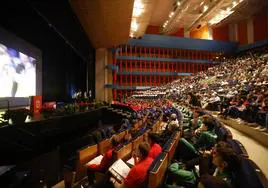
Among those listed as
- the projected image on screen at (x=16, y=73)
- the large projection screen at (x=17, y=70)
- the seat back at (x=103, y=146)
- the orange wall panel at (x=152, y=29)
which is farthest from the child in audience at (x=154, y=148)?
the orange wall panel at (x=152, y=29)

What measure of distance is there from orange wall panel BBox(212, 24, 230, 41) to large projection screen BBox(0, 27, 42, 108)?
21.9 m

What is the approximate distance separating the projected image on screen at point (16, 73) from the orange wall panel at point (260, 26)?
19331 mm

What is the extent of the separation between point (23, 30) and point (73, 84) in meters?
5.27

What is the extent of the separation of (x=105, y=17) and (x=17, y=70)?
3.24m

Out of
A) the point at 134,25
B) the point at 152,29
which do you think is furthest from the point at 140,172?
the point at 152,29

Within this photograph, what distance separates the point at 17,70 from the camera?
5.93 meters

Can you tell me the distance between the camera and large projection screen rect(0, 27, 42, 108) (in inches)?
207

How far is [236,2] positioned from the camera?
15.0 m

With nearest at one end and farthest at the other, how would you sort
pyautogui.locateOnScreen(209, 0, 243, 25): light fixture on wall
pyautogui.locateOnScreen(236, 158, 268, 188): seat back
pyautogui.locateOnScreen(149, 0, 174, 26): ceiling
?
pyautogui.locateOnScreen(236, 158, 268, 188): seat back < pyautogui.locateOnScreen(209, 0, 243, 25): light fixture on wall < pyautogui.locateOnScreen(149, 0, 174, 26): ceiling

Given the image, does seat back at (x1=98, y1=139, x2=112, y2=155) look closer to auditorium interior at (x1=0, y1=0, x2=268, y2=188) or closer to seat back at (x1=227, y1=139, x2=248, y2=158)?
auditorium interior at (x1=0, y1=0, x2=268, y2=188)

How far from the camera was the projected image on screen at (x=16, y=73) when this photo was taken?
17.2ft

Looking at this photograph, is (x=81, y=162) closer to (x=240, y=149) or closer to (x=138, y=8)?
(x=240, y=149)

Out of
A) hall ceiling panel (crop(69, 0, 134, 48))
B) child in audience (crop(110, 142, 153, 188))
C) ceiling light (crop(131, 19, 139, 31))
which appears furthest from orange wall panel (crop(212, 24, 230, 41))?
child in audience (crop(110, 142, 153, 188))

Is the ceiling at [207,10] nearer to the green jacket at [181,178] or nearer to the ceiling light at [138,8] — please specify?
the ceiling light at [138,8]
